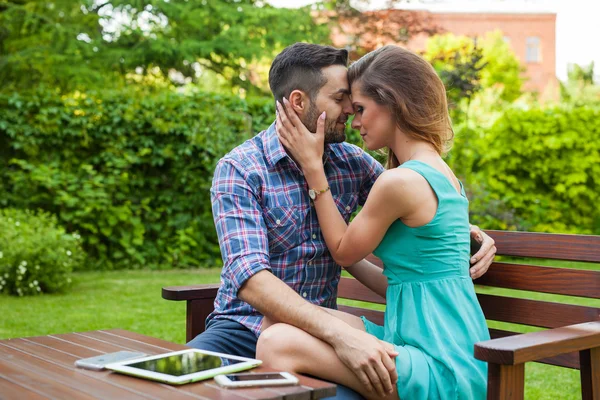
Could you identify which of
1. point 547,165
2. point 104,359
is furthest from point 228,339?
point 547,165

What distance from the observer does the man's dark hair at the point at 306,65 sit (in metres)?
2.78

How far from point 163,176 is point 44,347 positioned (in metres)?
7.06

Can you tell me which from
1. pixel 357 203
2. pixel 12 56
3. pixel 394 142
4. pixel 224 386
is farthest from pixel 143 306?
pixel 12 56

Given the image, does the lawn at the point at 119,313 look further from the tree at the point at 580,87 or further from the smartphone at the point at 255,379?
the tree at the point at 580,87

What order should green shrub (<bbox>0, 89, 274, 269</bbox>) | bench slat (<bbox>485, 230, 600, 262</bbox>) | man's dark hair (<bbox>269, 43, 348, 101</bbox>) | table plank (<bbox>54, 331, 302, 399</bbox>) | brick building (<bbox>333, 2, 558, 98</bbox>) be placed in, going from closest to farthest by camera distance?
table plank (<bbox>54, 331, 302, 399</bbox>)
bench slat (<bbox>485, 230, 600, 262</bbox>)
man's dark hair (<bbox>269, 43, 348, 101</bbox>)
green shrub (<bbox>0, 89, 274, 269</bbox>)
brick building (<bbox>333, 2, 558, 98</bbox>)

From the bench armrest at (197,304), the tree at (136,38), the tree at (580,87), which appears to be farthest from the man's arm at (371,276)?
the tree at (580,87)

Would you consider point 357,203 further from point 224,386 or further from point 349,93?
point 224,386

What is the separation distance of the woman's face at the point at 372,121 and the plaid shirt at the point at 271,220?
34cm

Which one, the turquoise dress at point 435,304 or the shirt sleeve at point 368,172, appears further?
the shirt sleeve at point 368,172

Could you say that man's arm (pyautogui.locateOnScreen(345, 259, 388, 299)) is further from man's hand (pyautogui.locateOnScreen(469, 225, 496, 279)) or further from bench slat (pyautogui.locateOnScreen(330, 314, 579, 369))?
man's hand (pyautogui.locateOnScreen(469, 225, 496, 279))

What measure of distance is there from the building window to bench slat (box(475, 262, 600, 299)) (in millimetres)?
50838

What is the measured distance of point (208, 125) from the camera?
908 centimetres

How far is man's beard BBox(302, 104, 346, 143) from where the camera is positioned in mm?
2779

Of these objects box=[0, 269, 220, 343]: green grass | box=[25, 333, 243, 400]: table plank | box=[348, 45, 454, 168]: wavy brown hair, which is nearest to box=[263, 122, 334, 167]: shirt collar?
box=[348, 45, 454, 168]: wavy brown hair
